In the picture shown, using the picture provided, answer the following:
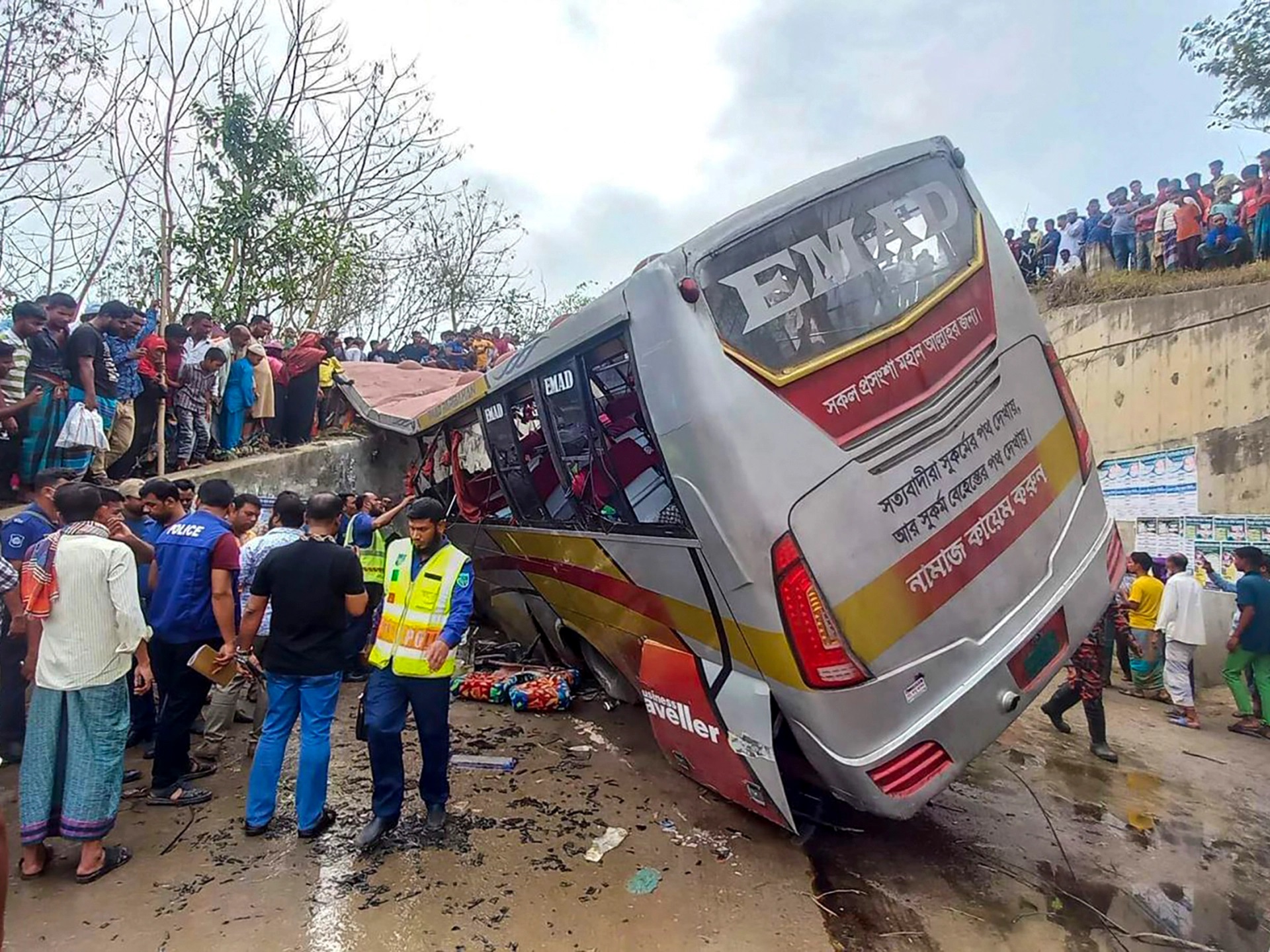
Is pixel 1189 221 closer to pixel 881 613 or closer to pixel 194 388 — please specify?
pixel 881 613

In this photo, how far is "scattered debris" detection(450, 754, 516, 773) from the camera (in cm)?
481

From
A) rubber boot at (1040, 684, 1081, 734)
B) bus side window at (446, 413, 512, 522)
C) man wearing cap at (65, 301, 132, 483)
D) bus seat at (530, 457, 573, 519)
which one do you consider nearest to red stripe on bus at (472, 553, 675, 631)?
bus seat at (530, 457, 573, 519)

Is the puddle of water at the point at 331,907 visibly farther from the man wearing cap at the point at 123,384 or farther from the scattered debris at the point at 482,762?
the man wearing cap at the point at 123,384

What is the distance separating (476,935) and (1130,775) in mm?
4566

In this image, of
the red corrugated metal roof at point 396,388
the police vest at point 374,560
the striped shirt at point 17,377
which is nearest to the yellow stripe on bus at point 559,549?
the police vest at point 374,560

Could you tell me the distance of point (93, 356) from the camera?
616 cm

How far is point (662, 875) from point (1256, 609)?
6.04 metres

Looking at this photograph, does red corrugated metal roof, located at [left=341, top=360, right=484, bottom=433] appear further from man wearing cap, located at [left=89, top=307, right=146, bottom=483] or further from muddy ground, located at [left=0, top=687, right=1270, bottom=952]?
muddy ground, located at [left=0, top=687, right=1270, bottom=952]

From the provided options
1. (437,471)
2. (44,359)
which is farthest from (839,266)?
(44,359)

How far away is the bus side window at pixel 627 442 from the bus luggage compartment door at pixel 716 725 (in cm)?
70

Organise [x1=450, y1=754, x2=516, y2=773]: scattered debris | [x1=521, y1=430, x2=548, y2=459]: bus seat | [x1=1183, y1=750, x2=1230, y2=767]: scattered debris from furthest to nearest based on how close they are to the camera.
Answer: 1. [x1=1183, y1=750, x2=1230, y2=767]: scattered debris
2. [x1=450, y1=754, x2=516, y2=773]: scattered debris
3. [x1=521, y1=430, x2=548, y2=459]: bus seat

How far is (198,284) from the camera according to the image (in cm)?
1127

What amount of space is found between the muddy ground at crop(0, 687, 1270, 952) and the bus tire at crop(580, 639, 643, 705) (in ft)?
2.35

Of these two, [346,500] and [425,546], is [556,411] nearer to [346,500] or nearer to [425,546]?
[425,546]
